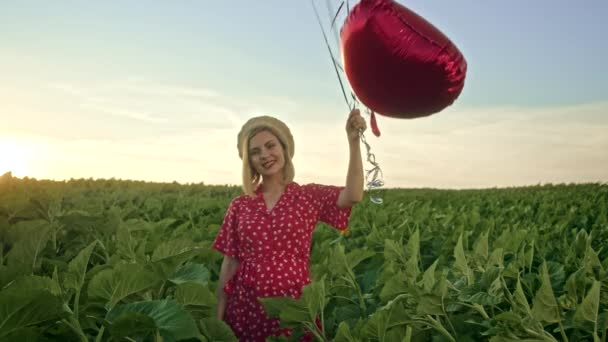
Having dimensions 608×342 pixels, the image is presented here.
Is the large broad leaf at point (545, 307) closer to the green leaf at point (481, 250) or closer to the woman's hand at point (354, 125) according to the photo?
the green leaf at point (481, 250)

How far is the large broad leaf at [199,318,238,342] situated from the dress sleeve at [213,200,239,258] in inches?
84.8

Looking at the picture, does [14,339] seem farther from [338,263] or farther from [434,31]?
[434,31]

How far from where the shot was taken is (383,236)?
15.6ft

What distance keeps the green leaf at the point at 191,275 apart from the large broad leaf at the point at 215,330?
0.13 meters

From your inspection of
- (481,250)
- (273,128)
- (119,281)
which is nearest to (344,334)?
(119,281)

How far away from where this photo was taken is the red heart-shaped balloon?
307 centimetres

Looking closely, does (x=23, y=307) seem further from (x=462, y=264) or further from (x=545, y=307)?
(x=462, y=264)

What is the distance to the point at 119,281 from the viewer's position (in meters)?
1.68

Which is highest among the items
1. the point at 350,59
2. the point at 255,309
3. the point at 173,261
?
the point at 350,59

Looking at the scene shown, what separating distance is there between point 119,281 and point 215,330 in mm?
350

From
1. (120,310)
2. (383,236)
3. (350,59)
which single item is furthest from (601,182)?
(120,310)

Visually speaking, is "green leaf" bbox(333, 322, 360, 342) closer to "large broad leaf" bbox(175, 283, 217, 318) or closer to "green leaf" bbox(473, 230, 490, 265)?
"large broad leaf" bbox(175, 283, 217, 318)

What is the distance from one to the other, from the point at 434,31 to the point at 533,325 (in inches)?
66.5

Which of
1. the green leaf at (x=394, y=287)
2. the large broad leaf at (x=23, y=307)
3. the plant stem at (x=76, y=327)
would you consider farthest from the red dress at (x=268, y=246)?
the large broad leaf at (x=23, y=307)
